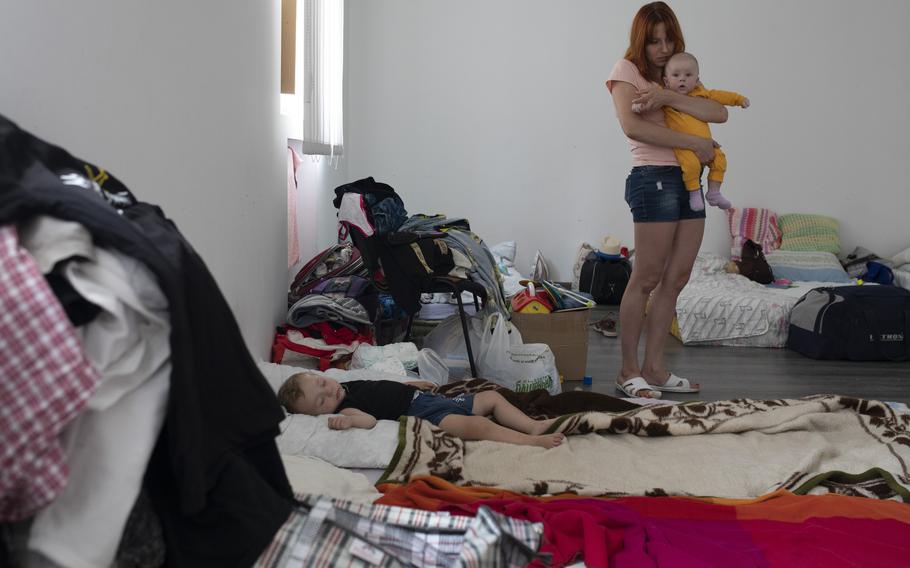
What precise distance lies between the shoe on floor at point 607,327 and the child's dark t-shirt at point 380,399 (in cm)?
251

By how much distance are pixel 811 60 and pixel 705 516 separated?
5.30 m

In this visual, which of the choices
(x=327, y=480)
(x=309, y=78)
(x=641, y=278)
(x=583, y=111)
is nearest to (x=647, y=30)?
(x=641, y=278)

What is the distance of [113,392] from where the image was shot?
2.83 ft

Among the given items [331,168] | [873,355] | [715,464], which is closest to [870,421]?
[715,464]

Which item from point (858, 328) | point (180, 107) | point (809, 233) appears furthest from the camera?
point (809, 233)

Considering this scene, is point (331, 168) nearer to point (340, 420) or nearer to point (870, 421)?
point (340, 420)

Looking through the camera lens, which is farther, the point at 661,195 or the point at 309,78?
the point at 309,78

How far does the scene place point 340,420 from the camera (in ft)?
7.31

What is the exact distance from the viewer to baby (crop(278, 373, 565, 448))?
2.38 metres

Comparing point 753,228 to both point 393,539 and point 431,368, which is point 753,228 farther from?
point 393,539

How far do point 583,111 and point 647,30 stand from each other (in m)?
3.16

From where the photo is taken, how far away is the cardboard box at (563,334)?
3.65 meters

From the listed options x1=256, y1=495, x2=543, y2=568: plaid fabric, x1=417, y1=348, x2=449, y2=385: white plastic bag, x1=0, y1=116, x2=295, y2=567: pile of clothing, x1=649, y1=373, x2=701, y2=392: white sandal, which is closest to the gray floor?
x1=649, y1=373, x2=701, y2=392: white sandal

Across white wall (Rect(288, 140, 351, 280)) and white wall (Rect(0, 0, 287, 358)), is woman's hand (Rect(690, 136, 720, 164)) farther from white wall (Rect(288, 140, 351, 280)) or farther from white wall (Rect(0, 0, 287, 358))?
white wall (Rect(288, 140, 351, 280))
